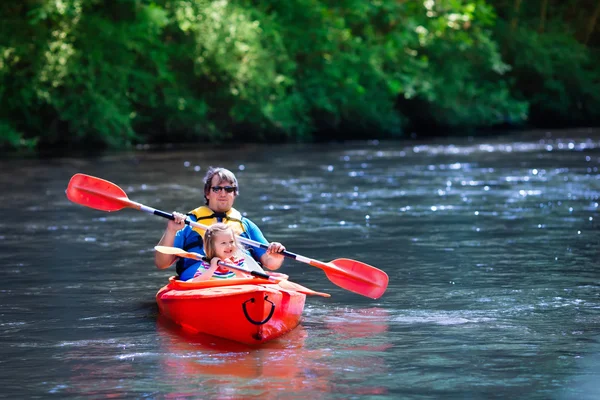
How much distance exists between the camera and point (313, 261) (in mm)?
7469

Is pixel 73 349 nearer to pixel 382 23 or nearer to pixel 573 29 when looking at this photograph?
pixel 382 23

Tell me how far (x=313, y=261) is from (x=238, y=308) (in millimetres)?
1106

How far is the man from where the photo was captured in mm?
7297

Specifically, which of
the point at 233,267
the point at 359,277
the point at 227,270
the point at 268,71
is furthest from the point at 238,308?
the point at 268,71

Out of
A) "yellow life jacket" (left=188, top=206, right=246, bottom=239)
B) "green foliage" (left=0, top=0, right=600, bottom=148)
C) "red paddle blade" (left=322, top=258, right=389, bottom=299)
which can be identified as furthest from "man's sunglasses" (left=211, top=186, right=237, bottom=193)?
"green foliage" (left=0, top=0, right=600, bottom=148)

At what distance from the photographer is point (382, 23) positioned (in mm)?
35094

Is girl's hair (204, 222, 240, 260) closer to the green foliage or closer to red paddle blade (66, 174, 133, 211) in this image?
red paddle blade (66, 174, 133, 211)

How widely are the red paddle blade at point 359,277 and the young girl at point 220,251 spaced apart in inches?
33.7

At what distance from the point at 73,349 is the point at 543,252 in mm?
4841

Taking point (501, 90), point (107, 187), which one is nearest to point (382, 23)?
point (501, 90)

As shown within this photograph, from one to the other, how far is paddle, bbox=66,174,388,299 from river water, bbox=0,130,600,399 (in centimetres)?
17

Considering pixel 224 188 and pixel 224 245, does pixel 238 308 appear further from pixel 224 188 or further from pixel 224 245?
pixel 224 188

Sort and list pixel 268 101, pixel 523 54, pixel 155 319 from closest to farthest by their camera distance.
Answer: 1. pixel 155 319
2. pixel 268 101
3. pixel 523 54

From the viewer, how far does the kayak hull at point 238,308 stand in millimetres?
6441
